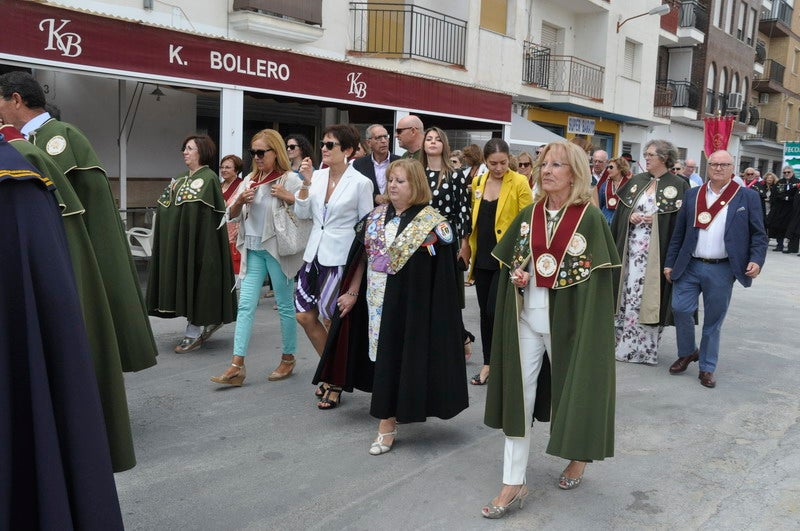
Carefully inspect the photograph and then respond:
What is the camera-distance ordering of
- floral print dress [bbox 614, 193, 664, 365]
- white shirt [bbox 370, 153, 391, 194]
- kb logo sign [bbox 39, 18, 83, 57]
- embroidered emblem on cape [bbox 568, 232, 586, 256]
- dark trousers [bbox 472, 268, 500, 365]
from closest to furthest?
embroidered emblem on cape [bbox 568, 232, 586, 256] → dark trousers [bbox 472, 268, 500, 365] → white shirt [bbox 370, 153, 391, 194] → floral print dress [bbox 614, 193, 664, 365] → kb logo sign [bbox 39, 18, 83, 57]

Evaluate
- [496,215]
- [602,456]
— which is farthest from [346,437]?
[496,215]

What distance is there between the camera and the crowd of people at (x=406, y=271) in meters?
3.38

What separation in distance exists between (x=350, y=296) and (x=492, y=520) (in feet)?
5.63

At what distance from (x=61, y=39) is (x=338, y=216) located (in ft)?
17.4

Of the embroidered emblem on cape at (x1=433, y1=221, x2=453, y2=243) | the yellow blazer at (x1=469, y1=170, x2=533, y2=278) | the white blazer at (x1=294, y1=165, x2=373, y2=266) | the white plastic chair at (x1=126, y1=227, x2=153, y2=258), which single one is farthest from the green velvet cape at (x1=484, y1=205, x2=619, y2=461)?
the white plastic chair at (x1=126, y1=227, x2=153, y2=258)

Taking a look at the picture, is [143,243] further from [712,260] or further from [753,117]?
[753,117]

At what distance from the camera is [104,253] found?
14.3 feet

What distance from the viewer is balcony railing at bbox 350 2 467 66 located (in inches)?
706

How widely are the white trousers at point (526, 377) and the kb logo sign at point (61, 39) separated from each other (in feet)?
23.2

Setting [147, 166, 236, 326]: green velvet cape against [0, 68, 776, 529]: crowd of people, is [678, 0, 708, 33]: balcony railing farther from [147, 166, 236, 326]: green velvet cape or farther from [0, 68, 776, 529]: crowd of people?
[147, 166, 236, 326]: green velvet cape

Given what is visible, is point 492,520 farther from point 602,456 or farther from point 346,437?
point 346,437

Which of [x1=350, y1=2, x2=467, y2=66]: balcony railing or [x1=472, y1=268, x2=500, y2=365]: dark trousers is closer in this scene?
[x1=472, y1=268, x2=500, y2=365]: dark trousers

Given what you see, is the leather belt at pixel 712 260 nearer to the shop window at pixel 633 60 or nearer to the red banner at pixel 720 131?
the red banner at pixel 720 131

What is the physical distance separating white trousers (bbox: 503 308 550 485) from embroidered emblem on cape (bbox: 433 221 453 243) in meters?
0.77
